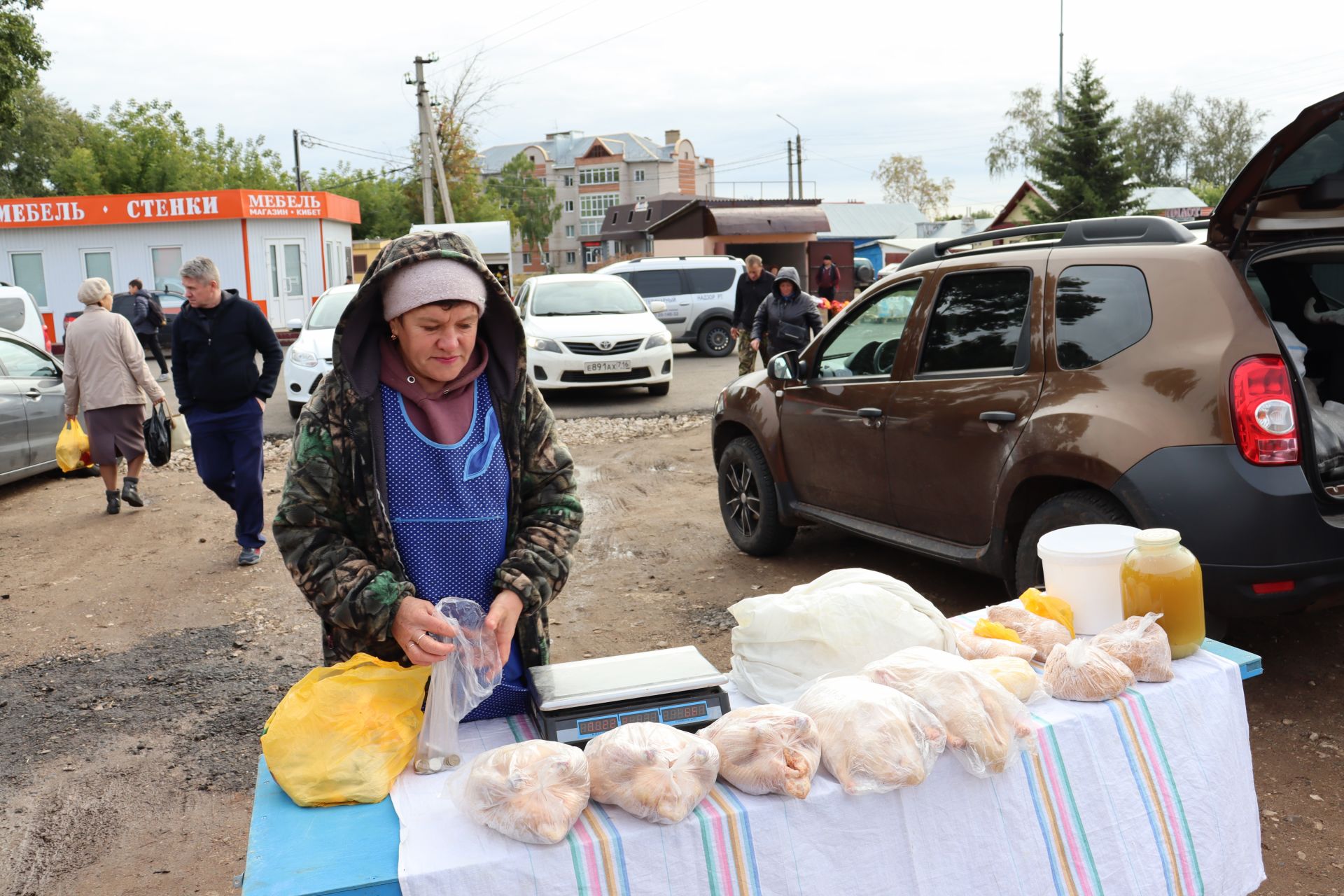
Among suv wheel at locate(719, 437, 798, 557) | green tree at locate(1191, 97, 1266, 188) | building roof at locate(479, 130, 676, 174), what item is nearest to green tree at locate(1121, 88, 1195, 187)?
green tree at locate(1191, 97, 1266, 188)

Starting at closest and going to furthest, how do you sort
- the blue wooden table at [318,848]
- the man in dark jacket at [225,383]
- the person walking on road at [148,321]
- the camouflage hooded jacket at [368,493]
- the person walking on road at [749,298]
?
the blue wooden table at [318,848] → the camouflage hooded jacket at [368,493] → the man in dark jacket at [225,383] → the person walking on road at [749,298] → the person walking on road at [148,321]

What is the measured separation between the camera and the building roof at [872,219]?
65375 millimetres

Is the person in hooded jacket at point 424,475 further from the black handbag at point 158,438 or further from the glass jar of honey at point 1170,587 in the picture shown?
the black handbag at point 158,438

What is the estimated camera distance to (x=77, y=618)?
643 cm

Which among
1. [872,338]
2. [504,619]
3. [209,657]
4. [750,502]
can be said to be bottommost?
[209,657]

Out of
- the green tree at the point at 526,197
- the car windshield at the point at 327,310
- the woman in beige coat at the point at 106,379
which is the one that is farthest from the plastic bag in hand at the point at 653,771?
the green tree at the point at 526,197

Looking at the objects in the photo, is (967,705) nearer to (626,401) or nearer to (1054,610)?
(1054,610)

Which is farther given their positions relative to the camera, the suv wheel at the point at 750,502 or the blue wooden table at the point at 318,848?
the suv wheel at the point at 750,502

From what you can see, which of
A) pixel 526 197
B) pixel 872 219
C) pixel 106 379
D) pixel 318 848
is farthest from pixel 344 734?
pixel 526 197

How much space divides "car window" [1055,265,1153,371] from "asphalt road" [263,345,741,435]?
30.0ft

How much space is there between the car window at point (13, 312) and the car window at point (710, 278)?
11662mm

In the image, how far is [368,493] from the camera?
91.4 inches

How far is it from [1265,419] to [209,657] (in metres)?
5.01

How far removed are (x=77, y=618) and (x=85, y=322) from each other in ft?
10.4
